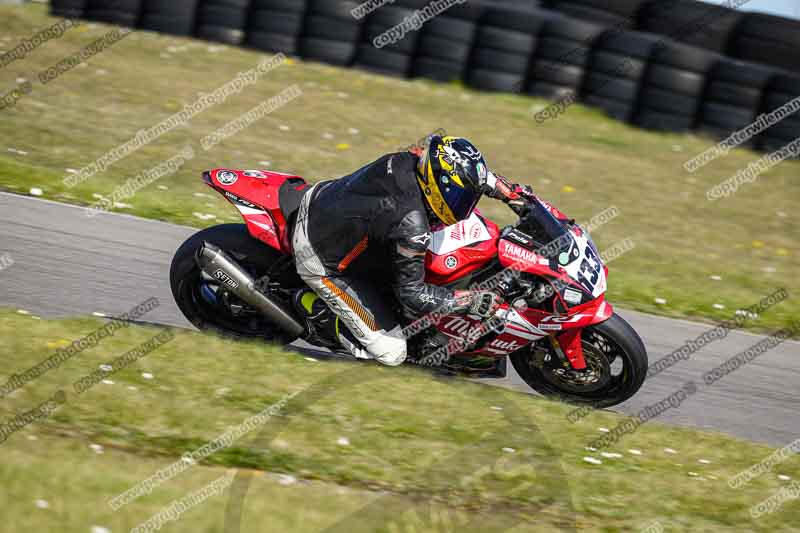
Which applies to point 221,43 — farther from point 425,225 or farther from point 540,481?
point 540,481

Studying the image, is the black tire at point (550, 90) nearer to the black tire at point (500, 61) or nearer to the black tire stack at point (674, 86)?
the black tire at point (500, 61)

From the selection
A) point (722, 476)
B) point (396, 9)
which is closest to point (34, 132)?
point (396, 9)

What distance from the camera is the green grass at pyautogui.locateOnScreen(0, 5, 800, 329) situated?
8.97 meters

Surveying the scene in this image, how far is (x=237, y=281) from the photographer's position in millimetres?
5754

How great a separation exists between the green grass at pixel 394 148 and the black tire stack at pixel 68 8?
0.29m

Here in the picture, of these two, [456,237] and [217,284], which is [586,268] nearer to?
[456,237]

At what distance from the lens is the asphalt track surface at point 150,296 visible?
6.47 m

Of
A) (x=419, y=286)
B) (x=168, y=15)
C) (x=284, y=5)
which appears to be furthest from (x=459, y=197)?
(x=168, y=15)

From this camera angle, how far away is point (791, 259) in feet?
33.1

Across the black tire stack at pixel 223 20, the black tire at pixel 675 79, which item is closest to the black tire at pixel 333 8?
the black tire stack at pixel 223 20

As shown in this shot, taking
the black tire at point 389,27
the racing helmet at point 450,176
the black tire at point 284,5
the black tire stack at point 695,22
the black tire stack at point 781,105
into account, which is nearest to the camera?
the racing helmet at point 450,176

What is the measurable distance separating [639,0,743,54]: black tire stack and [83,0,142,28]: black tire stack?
318 inches

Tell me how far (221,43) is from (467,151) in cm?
949

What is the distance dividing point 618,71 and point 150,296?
8837 millimetres
